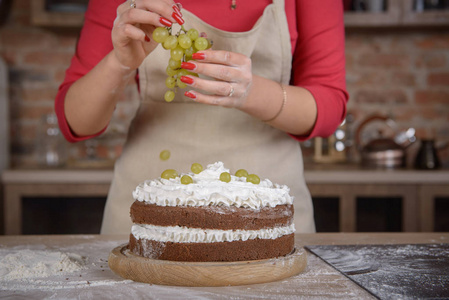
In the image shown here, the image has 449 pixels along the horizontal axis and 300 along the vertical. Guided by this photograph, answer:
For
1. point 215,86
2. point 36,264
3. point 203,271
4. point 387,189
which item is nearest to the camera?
point 203,271

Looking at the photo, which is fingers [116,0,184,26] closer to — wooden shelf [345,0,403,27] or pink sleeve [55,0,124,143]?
pink sleeve [55,0,124,143]

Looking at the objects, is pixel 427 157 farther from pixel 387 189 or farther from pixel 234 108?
pixel 234 108

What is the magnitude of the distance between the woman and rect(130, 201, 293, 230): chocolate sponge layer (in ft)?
A: 1.30

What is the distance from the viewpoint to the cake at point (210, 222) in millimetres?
883

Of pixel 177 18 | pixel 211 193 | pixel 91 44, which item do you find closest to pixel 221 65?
pixel 177 18

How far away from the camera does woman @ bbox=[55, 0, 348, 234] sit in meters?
1.33

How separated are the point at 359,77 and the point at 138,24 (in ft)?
6.64

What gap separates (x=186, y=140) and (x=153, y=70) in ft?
0.66

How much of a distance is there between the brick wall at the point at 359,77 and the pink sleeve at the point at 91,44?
1.46 metres

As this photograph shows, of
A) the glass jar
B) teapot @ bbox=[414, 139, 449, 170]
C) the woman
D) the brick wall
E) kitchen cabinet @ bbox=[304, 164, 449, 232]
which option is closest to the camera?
the woman

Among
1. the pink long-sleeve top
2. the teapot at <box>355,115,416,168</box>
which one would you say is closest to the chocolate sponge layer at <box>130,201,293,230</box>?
the pink long-sleeve top

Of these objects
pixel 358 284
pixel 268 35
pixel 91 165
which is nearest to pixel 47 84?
pixel 91 165

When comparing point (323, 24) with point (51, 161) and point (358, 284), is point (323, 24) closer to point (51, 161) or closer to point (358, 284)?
point (358, 284)

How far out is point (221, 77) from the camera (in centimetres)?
101
